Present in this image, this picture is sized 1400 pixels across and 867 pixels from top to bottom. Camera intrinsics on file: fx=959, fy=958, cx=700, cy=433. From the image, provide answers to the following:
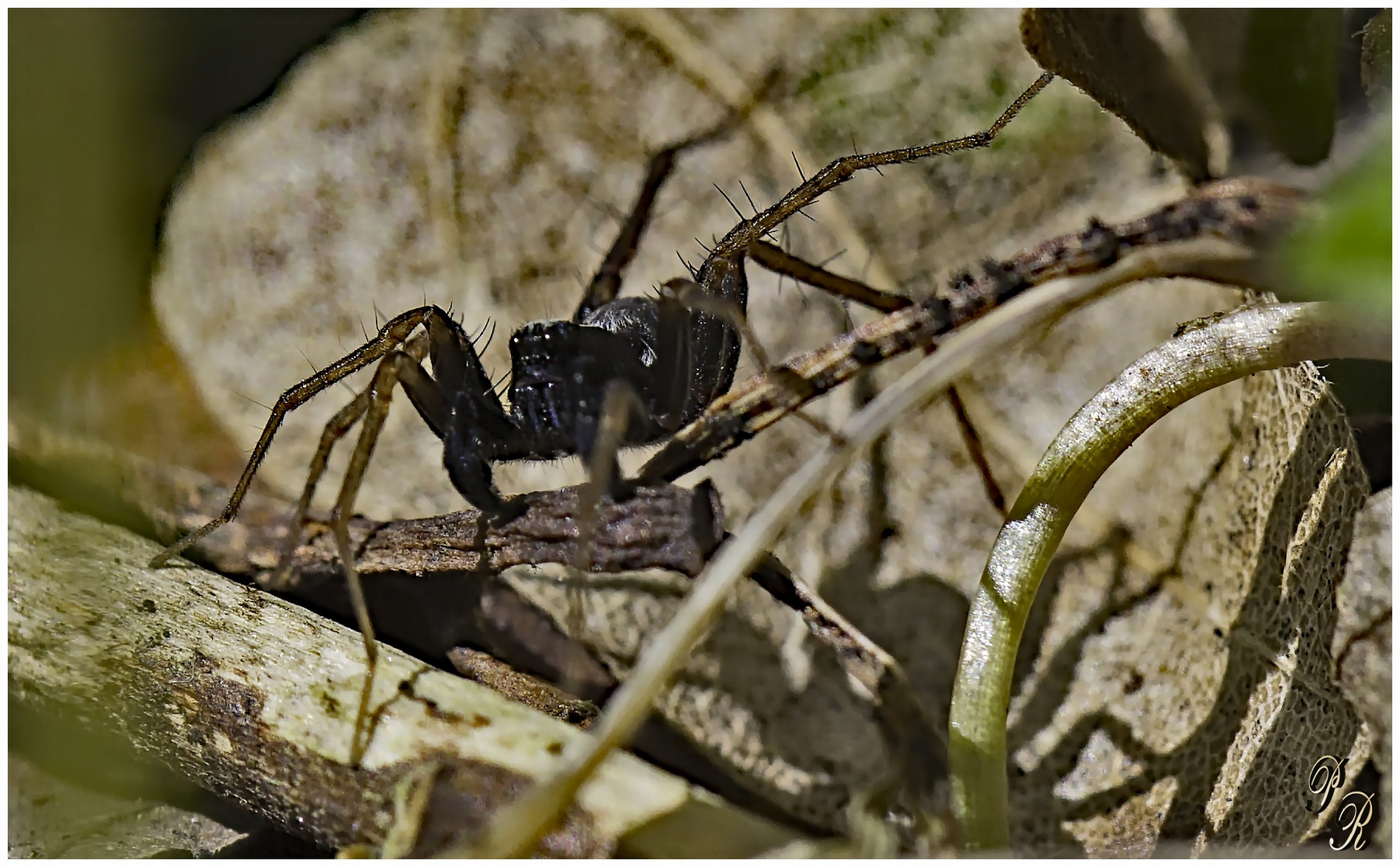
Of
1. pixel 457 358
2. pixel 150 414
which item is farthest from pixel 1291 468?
pixel 150 414

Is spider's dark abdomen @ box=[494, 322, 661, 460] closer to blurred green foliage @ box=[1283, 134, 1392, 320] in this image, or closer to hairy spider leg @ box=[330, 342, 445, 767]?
hairy spider leg @ box=[330, 342, 445, 767]

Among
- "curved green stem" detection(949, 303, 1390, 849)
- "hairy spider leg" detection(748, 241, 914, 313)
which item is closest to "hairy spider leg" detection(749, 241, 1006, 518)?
"hairy spider leg" detection(748, 241, 914, 313)

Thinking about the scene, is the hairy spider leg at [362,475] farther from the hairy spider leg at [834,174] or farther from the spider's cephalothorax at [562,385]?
the hairy spider leg at [834,174]

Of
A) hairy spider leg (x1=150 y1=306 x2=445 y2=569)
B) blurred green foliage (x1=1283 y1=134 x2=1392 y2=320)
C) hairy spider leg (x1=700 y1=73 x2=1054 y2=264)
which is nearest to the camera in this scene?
blurred green foliage (x1=1283 y1=134 x2=1392 y2=320)

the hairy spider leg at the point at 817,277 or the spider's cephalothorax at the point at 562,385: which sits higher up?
the hairy spider leg at the point at 817,277

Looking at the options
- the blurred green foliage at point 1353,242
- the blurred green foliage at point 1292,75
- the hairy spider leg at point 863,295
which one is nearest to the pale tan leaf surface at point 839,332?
the hairy spider leg at point 863,295

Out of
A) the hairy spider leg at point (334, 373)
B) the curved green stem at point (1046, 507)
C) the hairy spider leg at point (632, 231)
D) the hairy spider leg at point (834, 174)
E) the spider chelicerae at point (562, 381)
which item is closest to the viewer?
the curved green stem at point (1046, 507)
